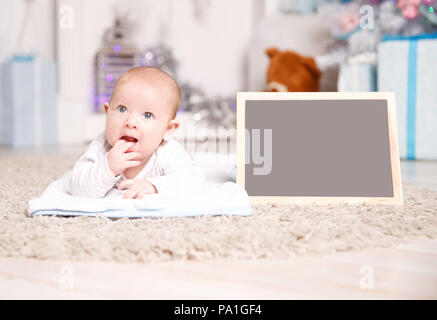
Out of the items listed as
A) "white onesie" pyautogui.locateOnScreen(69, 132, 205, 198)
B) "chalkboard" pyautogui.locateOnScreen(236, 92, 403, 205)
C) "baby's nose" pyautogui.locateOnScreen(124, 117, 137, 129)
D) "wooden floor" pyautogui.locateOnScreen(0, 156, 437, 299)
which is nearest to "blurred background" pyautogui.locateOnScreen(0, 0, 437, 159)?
"chalkboard" pyautogui.locateOnScreen(236, 92, 403, 205)

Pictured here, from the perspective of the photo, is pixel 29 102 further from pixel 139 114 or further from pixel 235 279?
pixel 235 279

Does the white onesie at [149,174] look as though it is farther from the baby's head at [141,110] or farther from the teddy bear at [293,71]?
the teddy bear at [293,71]

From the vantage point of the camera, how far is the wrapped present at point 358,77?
9.34 ft

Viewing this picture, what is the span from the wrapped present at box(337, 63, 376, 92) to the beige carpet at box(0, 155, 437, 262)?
165 centimetres

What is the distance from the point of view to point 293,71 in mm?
3561

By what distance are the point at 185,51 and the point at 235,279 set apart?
3767mm

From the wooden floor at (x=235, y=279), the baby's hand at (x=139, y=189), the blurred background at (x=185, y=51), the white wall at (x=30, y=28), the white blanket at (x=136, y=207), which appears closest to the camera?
the wooden floor at (x=235, y=279)

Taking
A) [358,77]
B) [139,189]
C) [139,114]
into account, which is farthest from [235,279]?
[358,77]

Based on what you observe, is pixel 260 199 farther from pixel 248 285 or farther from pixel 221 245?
pixel 248 285

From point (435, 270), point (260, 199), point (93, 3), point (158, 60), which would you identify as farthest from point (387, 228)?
point (93, 3)

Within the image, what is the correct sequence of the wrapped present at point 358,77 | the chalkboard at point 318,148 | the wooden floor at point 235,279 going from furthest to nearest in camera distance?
the wrapped present at point 358,77 < the chalkboard at point 318,148 < the wooden floor at point 235,279

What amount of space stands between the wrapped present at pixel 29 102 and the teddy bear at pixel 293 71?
1.60 meters

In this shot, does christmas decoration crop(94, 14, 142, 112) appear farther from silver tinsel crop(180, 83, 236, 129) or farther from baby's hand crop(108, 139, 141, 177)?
baby's hand crop(108, 139, 141, 177)

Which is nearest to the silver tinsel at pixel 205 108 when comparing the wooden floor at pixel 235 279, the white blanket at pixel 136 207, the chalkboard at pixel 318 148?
the chalkboard at pixel 318 148
